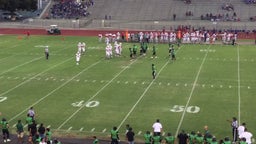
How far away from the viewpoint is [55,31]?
184 feet

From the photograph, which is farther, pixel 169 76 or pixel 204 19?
pixel 204 19

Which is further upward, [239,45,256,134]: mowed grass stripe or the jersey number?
[239,45,256,134]: mowed grass stripe

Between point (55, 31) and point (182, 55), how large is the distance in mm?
22079

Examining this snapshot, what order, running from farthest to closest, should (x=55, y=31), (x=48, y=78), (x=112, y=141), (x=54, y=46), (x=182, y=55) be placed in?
(x=55, y=31), (x=54, y=46), (x=182, y=55), (x=48, y=78), (x=112, y=141)

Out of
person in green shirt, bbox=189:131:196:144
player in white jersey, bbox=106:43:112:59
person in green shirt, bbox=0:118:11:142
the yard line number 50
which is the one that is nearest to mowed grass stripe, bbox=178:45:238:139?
the yard line number 50

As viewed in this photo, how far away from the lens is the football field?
2066cm

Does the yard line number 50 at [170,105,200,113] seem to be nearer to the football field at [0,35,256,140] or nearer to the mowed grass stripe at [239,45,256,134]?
the football field at [0,35,256,140]

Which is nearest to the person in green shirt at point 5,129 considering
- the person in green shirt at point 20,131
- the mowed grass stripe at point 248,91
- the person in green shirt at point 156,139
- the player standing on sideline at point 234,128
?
the person in green shirt at point 20,131

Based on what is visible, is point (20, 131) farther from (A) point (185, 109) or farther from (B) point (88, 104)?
(A) point (185, 109)

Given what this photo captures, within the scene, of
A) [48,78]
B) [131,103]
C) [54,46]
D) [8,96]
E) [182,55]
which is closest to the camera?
[131,103]

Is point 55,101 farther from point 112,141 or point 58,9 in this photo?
point 58,9

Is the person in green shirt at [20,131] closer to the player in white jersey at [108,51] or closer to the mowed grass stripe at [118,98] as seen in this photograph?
the mowed grass stripe at [118,98]

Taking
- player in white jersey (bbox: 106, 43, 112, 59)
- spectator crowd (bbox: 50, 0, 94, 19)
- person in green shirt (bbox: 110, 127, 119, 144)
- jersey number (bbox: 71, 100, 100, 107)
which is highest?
spectator crowd (bbox: 50, 0, 94, 19)

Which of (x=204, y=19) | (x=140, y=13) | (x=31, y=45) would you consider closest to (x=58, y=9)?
(x=140, y=13)
